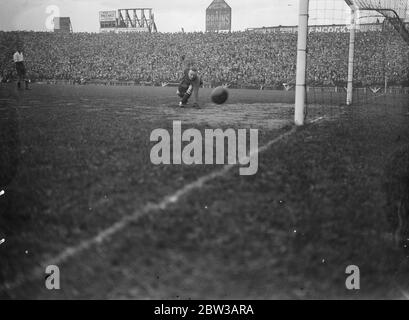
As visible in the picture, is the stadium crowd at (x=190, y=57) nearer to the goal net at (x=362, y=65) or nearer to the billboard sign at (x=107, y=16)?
the goal net at (x=362, y=65)

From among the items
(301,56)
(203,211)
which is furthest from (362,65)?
(203,211)

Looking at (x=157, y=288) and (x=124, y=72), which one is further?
(x=124, y=72)

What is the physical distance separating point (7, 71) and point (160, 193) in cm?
2264

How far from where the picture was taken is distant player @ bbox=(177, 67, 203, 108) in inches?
389

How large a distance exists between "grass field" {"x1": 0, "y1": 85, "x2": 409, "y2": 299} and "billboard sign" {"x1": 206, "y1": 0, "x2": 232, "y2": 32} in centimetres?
3860

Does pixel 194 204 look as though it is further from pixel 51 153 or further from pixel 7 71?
pixel 7 71

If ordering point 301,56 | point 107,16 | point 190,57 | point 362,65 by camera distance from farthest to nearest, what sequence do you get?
point 107,16 < point 190,57 < point 362,65 < point 301,56

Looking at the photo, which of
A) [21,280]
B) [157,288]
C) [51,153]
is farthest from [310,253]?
[51,153]

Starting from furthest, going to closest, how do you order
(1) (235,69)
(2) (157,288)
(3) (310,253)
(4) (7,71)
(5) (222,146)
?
1. (1) (235,69)
2. (4) (7,71)
3. (5) (222,146)
4. (3) (310,253)
5. (2) (157,288)

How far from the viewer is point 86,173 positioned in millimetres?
3688

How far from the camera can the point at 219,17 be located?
133 ft

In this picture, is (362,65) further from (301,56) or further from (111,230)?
(111,230)

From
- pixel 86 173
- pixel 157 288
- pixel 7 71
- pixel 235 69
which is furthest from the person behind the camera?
pixel 235 69

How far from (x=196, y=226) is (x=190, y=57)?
28.2m
